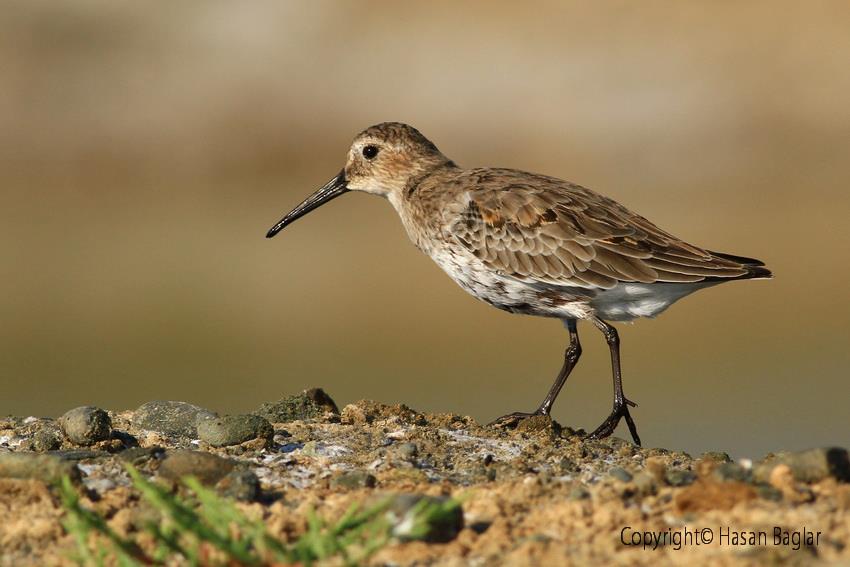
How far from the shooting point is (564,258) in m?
8.30

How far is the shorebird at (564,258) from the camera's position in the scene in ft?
26.9

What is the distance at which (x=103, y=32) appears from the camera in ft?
140

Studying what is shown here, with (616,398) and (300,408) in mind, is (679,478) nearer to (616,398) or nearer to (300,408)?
(616,398)

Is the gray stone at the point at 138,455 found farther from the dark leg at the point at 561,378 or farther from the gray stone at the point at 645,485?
the dark leg at the point at 561,378

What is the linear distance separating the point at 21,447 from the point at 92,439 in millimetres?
498

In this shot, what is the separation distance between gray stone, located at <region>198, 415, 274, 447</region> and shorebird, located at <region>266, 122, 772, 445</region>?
1.89 m

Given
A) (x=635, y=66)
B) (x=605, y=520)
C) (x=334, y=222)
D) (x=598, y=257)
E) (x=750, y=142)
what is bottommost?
(x=605, y=520)

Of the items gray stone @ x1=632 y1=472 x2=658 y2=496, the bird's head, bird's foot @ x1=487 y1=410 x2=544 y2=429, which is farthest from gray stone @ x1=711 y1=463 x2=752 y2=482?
the bird's head

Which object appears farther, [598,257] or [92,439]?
[598,257]

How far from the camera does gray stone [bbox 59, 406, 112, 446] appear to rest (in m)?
6.55

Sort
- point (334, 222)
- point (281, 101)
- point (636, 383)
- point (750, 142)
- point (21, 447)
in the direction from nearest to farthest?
point (21, 447)
point (636, 383)
point (334, 222)
point (750, 142)
point (281, 101)

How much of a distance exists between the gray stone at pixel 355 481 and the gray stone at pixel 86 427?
Result: 162 centimetres

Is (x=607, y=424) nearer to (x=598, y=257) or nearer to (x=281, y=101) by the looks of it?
(x=598, y=257)

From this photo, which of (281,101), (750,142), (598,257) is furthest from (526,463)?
(281,101)
